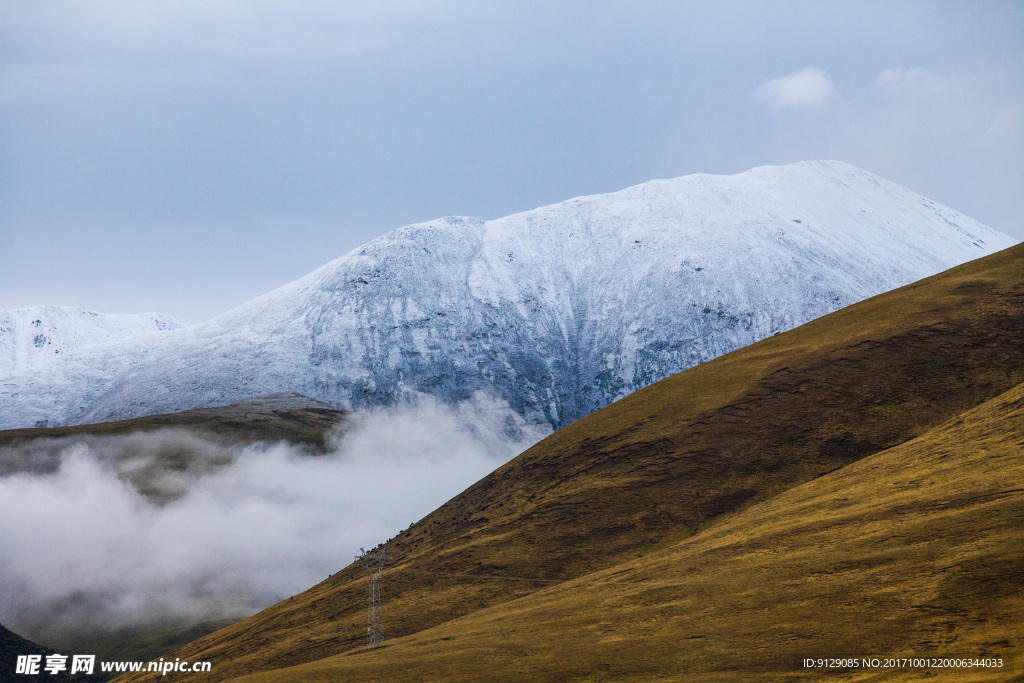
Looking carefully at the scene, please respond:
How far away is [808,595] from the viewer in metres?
35.4

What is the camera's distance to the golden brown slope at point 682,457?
202 ft

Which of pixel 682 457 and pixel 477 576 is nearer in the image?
pixel 477 576

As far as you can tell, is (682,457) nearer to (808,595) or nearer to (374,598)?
(374,598)

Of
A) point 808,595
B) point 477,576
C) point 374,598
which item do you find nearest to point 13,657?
point 374,598

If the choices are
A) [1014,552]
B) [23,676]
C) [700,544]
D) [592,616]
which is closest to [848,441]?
[700,544]

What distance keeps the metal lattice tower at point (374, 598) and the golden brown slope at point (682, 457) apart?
87cm

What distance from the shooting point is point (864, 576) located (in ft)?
114

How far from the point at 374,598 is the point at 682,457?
25294mm

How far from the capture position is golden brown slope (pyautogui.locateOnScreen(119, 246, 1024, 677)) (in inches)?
2426

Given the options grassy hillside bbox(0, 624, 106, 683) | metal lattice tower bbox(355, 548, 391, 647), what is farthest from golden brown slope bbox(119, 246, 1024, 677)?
grassy hillside bbox(0, 624, 106, 683)

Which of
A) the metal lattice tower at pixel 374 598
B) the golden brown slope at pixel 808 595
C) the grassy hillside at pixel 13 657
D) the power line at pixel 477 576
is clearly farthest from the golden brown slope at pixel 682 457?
the grassy hillside at pixel 13 657

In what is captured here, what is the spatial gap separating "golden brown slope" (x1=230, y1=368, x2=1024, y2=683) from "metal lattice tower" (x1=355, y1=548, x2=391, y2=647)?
4759 millimetres

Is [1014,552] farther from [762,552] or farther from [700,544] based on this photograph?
[700,544]

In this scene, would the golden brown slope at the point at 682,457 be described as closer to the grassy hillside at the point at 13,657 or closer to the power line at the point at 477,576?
the power line at the point at 477,576
